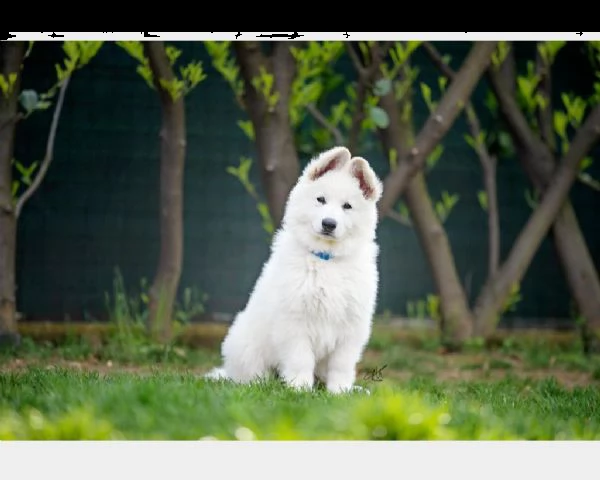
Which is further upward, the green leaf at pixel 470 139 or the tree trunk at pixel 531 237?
the green leaf at pixel 470 139

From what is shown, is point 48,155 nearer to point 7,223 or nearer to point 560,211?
point 7,223

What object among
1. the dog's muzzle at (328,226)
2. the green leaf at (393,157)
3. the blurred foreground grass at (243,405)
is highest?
the green leaf at (393,157)

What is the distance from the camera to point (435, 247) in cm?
656

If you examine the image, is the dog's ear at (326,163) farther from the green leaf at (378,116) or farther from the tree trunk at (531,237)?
the tree trunk at (531,237)

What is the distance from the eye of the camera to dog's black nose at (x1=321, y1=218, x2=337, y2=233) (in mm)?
4070

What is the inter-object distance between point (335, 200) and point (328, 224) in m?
0.12

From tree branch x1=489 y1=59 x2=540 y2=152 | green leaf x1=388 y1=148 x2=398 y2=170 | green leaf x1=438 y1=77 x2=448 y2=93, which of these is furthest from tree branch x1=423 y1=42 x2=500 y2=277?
green leaf x1=388 y1=148 x2=398 y2=170

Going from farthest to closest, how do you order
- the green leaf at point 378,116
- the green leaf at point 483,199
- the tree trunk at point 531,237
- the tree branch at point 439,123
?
the green leaf at point 483,199
the tree trunk at point 531,237
the tree branch at point 439,123
the green leaf at point 378,116

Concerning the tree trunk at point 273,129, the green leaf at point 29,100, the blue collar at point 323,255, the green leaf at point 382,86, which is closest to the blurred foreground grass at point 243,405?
the blue collar at point 323,255

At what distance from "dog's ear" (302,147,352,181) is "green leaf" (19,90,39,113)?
1894 millimetres

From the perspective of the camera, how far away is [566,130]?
7211 mm

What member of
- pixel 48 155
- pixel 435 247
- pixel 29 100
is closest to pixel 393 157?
pixel 435 247

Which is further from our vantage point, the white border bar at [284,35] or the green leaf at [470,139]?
the green leaf at [470,139]

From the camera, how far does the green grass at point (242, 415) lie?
326 centimetres
